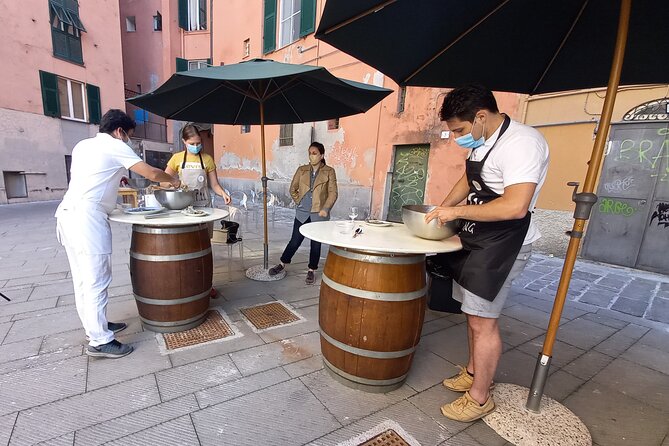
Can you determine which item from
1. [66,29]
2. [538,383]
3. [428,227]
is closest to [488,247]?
[428,227]

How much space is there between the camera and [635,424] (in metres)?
1.94

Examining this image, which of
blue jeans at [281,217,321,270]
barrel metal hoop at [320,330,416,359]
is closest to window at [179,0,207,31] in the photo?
blue jeans at [281,217,321,270]

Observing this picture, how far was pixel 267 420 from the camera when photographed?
1817mm

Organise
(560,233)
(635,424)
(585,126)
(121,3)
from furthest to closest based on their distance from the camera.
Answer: (121,3), (560,233), (585,126), (635,424)

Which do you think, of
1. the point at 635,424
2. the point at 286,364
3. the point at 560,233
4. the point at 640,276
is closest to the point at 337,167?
the point at 560,233

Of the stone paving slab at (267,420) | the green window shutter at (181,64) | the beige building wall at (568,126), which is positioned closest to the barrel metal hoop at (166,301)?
the stone paving slab at (267,420)

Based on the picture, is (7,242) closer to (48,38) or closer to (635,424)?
(635,424)

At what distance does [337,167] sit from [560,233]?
575cm

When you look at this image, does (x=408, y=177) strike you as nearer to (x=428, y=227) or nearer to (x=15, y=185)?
(x=428, y=227)

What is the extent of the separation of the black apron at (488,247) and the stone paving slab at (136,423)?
172 cm

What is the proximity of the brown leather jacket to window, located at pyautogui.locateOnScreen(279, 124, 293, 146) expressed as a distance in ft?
24.4

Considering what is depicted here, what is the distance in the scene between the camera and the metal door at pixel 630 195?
470 centimetres

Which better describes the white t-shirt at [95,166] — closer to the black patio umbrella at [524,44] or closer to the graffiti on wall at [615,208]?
the black patio umbrella at [524,44]

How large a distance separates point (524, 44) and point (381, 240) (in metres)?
1.72
